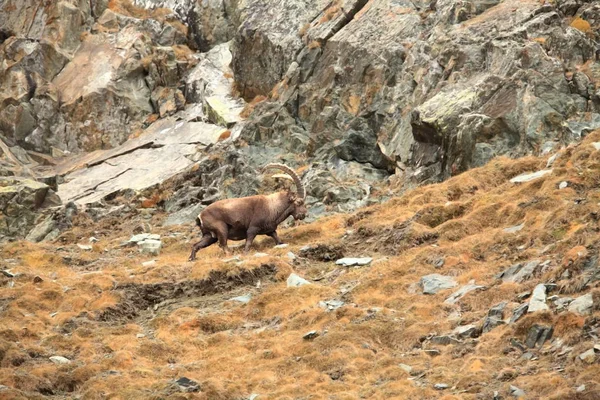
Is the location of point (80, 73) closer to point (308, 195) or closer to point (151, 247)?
point (308, 195)

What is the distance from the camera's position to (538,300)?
675 inches

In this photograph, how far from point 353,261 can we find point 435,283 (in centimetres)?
376

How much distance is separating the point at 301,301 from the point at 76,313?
5.60m

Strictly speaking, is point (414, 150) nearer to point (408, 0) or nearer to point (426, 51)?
point (426, 51)

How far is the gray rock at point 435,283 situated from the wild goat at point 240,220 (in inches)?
283

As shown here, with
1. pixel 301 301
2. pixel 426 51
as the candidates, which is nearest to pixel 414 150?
pixel 426 51

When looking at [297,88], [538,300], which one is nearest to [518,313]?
[538,300]

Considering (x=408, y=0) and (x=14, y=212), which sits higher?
(x=408, y=0)

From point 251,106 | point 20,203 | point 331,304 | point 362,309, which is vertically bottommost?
point 251,106

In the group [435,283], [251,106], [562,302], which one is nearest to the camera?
[562,302]

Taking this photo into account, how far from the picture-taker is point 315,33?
45.1m

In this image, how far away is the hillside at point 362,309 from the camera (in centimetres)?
1620

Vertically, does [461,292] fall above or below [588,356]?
below

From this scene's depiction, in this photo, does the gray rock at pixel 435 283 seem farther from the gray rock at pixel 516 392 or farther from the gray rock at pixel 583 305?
the gray rock at pixel 516 392
